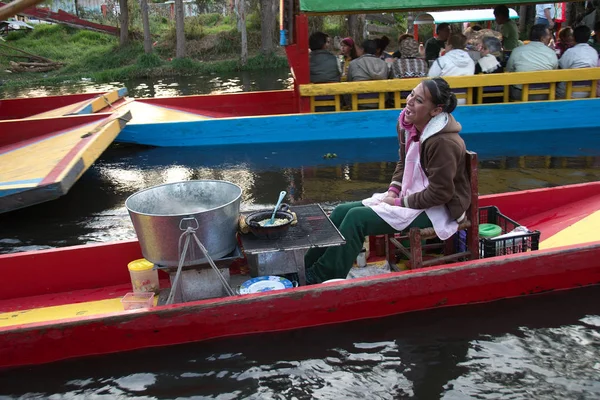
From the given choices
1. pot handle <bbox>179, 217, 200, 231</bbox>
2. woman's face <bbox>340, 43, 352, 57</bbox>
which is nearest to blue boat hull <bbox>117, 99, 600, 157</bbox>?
woman's face <bbox>340, 43, 352, 57</bbox>

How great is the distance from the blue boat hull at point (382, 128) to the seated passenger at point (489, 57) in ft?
2.01

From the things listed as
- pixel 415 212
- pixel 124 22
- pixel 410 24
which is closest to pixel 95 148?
pixel 415 212

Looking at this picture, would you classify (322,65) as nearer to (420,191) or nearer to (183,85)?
(420,191)

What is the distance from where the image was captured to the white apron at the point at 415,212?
4230 millimetres

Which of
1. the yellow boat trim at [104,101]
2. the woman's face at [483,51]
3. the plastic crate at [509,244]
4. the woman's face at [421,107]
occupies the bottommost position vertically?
the plastic crate at [509,244]

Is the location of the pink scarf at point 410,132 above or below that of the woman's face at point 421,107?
below

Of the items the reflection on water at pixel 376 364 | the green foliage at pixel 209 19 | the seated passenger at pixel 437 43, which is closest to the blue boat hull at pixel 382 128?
the seated passenger at pixel 437 43

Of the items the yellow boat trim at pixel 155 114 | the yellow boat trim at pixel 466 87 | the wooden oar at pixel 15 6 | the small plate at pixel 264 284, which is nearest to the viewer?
the wooden oar at pixel 15 6

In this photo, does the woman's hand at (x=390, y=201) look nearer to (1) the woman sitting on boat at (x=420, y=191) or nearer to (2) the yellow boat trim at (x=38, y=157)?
(1) the woman sitting on boat at (x=420, y=191)

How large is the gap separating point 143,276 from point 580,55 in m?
7.98

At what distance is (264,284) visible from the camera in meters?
4.29

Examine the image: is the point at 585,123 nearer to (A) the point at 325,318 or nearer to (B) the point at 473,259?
(B) the point at 473,259

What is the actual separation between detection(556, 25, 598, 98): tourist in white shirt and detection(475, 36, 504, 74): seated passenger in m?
1.00

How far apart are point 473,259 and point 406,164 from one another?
876 millimetres
